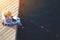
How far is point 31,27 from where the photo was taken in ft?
7.30

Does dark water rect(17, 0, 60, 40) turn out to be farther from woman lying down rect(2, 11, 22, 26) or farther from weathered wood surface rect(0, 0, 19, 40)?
woman lying down rect(2, 11, 22, 26)

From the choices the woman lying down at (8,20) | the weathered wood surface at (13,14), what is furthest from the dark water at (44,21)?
the woman lying down at (8,20)

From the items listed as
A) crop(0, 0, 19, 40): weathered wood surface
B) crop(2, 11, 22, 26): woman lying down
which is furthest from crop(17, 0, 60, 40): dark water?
crop(2, 11, 22, 26): woman lying down

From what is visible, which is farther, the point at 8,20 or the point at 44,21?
the point at 44,21

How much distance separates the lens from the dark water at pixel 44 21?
2.18 m

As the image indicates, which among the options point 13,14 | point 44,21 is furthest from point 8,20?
point 44,21

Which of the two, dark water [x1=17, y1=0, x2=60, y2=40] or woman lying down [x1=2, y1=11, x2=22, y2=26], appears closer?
woman lying down [x1=2, y1=11, x2=22, y2=26]

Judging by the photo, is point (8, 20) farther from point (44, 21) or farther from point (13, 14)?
point (44, 21)

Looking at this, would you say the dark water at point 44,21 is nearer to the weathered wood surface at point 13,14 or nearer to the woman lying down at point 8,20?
the weathered wood surface at point 13,14

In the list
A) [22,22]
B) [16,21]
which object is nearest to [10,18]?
[16,21]

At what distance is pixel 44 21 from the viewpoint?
2193 millimetres

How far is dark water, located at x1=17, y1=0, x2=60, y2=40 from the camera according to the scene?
218 centimetres

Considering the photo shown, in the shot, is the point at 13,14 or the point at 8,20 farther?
the point at 13,14

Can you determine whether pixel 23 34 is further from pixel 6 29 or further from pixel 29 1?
pixel 29 1
